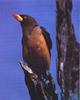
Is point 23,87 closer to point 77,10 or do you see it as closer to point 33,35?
point 33,35

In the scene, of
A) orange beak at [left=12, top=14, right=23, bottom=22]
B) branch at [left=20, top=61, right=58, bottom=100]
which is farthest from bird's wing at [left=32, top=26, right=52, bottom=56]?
branch at [left=20, top=61, right=58, bottom=100]

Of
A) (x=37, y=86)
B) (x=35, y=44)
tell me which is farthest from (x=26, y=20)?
(x=37, y=86)

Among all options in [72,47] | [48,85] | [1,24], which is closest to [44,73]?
Result: [48,85]

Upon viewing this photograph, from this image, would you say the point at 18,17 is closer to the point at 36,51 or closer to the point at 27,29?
the point at 27,29

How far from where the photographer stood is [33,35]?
233cm

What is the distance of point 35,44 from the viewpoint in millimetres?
2334

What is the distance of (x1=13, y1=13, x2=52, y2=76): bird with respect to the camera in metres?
2.33

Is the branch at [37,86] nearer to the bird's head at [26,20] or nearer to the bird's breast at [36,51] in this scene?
the bird's breast at [36,51]

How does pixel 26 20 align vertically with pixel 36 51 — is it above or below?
above

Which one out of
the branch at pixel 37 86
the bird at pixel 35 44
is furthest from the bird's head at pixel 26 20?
the branch at pixel 37 86

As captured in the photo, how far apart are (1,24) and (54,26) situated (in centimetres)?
38

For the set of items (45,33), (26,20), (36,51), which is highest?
(26,20)

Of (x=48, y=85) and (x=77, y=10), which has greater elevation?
(x=77, y=10)

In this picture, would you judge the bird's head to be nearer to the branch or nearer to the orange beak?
the orange beak
